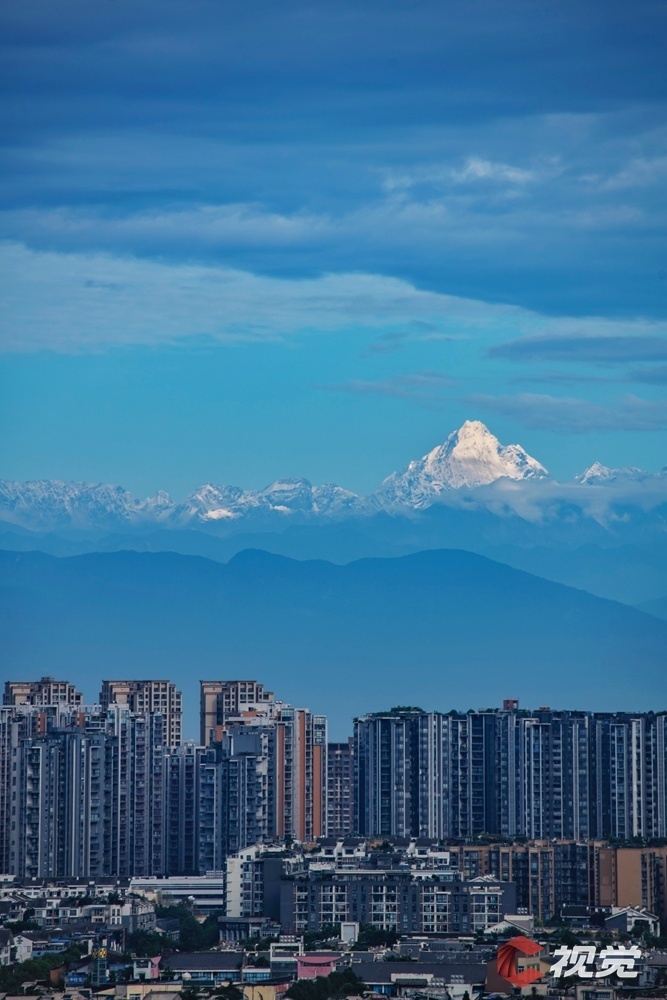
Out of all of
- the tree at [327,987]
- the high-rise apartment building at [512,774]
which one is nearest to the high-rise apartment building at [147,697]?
the high-rise apartment building at [512,774]

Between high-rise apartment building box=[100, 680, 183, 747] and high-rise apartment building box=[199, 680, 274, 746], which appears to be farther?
high-rise apartment building box=[199, 680, 274, 746]

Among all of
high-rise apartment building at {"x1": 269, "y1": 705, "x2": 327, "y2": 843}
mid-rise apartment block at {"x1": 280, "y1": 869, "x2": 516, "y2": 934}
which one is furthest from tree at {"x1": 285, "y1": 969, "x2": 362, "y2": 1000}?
high-rise apartment building at {"x1": 269, "y1": 705, "x2": 327, "y2": 843}

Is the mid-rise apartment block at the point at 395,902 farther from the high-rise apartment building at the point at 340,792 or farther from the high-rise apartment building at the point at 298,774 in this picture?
the high-rise apartment building at the point at 340,792

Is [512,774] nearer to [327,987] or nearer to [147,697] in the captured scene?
[147,697]

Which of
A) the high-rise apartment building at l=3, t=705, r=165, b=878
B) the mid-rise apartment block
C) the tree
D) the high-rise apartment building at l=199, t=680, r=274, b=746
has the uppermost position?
the high-rise apartment building at l=199, t=680, r=274, b=746

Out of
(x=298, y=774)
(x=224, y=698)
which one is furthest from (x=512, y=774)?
(x=224, y=698)

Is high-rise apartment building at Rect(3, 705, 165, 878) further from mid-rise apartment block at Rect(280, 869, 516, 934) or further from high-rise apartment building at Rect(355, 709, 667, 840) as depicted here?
mid-rise apartment block at Rect(280, 869, 516, 934)
